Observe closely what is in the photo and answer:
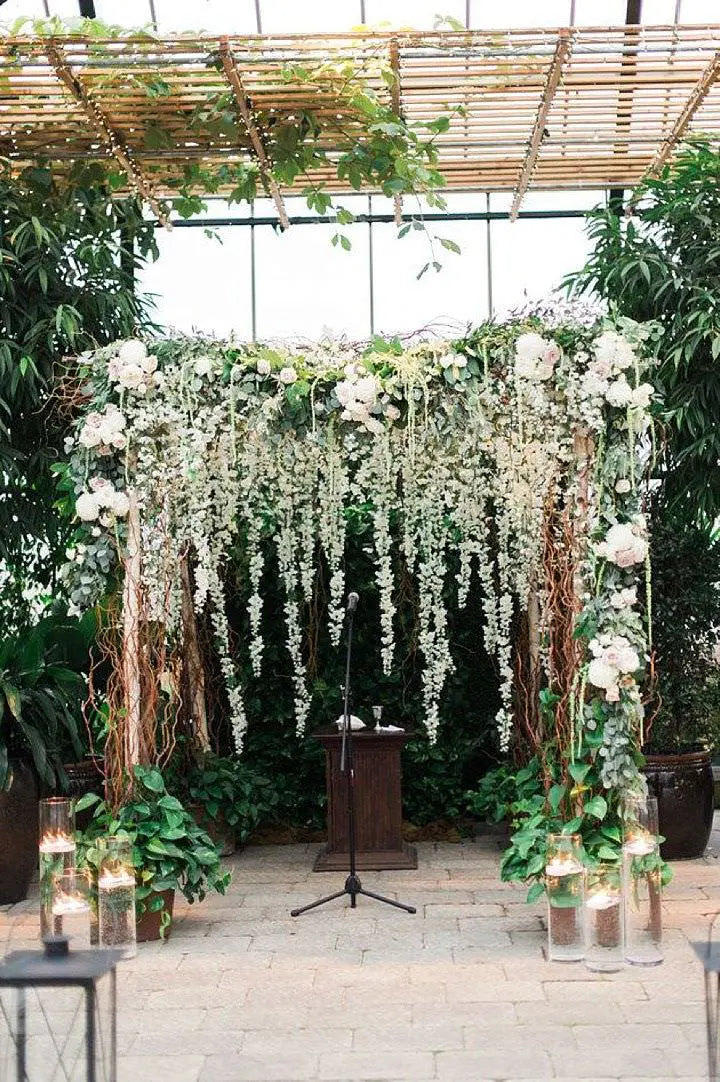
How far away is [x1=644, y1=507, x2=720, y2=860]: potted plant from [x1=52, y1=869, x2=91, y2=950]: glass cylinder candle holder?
2956 mm

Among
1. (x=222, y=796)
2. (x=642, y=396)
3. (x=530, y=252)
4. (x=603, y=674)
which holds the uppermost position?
(x=530, y=252)

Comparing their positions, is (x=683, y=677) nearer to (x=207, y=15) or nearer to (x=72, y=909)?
(x=72, y=909)

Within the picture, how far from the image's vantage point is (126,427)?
5121 millimetres

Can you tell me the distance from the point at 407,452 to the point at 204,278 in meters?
3.22

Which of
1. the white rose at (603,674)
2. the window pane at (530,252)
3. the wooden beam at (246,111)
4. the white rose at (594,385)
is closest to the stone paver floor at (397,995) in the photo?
the white rose at (603,674)

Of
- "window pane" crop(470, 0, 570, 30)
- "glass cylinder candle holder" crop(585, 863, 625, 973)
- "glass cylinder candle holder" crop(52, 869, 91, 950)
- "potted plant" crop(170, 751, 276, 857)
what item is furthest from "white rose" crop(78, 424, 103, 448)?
"window pane" crop(470, 0, 570, 30)

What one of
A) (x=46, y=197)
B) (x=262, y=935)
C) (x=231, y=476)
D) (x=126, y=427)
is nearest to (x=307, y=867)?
(x=262, y=935)

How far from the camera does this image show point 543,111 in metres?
6.14

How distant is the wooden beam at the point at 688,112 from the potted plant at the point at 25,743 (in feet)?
12.9

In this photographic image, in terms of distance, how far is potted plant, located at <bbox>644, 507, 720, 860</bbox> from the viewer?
644cm

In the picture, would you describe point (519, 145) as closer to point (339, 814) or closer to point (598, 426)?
point (598, 426)

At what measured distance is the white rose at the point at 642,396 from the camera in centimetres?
484

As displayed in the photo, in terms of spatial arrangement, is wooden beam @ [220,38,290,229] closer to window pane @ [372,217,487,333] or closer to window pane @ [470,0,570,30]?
window pane @ [372,217,487,333]

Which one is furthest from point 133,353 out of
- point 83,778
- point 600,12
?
point 600,12
